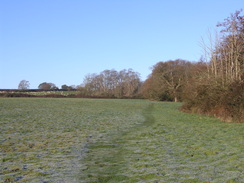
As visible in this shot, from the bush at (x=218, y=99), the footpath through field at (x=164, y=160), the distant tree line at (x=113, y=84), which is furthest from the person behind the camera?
the distant tree line at (x=113, y=84)

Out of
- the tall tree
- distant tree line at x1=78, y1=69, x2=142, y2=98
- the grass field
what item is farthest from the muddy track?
distant tree line at x1=78, y1=69, x2=142, y2=98

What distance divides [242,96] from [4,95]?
75.7 m

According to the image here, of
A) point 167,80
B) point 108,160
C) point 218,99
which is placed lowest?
point 108,160

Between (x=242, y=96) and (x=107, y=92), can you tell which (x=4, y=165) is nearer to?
(x=242, y=96)

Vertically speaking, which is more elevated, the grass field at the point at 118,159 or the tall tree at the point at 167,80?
the tall tree at the point at 167,80

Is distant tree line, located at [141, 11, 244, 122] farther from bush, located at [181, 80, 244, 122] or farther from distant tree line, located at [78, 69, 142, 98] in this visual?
distant tree line, located at [78, 69, 142, 98]

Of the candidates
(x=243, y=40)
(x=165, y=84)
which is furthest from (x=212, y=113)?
(x=165, y=84)

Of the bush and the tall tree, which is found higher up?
the tall tree

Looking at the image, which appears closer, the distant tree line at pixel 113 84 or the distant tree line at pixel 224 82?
the distant tree line at pixel 224 82

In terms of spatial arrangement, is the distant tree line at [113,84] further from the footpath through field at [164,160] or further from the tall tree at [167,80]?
the footpath through field at [164,160]

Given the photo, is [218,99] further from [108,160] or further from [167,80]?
[167,80]

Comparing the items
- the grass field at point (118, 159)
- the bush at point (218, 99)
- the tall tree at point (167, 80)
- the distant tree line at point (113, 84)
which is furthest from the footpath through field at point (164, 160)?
the distant tree line at point (113, 84)

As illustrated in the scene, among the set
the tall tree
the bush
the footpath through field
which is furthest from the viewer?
A: the tall tree

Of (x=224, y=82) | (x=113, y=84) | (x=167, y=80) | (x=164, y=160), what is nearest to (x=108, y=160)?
(x=164, y=160)
